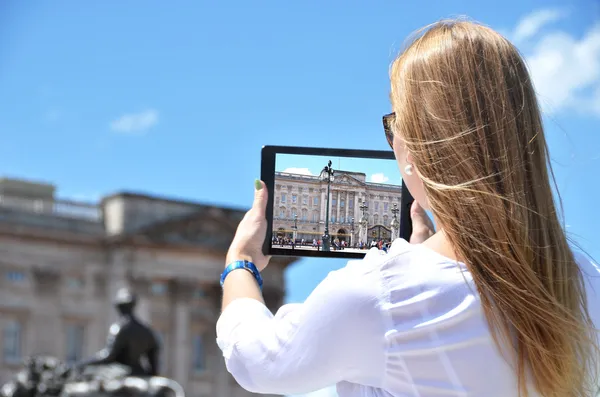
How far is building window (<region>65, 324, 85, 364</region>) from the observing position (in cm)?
4345

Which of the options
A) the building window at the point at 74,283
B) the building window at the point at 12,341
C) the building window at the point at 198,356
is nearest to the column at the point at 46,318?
the building window at the point at 12,341

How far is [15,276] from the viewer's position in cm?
4338

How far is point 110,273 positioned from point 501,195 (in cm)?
4500

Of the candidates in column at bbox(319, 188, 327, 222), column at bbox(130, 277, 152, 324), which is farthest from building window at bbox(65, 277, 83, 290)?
column at bbox(319, 188, 327, 222)

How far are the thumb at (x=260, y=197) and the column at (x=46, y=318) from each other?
4076 centimetres

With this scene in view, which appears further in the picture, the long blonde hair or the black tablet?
the black tablet

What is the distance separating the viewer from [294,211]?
1.73 metres

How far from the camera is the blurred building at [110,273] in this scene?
42.9 m

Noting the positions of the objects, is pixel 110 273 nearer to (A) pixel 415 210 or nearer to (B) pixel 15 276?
(B) pixel 15 276

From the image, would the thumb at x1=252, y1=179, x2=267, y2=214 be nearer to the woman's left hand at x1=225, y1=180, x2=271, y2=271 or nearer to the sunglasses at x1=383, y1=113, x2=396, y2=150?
the woman's left hand at x1=225, y1=180, x2=271, y2=271

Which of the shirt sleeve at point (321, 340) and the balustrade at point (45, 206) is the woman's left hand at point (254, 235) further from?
the balustrade at point (45, 206)

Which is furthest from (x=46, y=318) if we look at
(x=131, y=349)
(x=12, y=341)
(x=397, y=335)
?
(x=397, y=335)

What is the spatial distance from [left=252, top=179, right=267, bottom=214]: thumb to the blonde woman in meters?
→ 0.28

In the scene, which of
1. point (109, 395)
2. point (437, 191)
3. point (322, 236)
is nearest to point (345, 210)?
point (322, 236)
